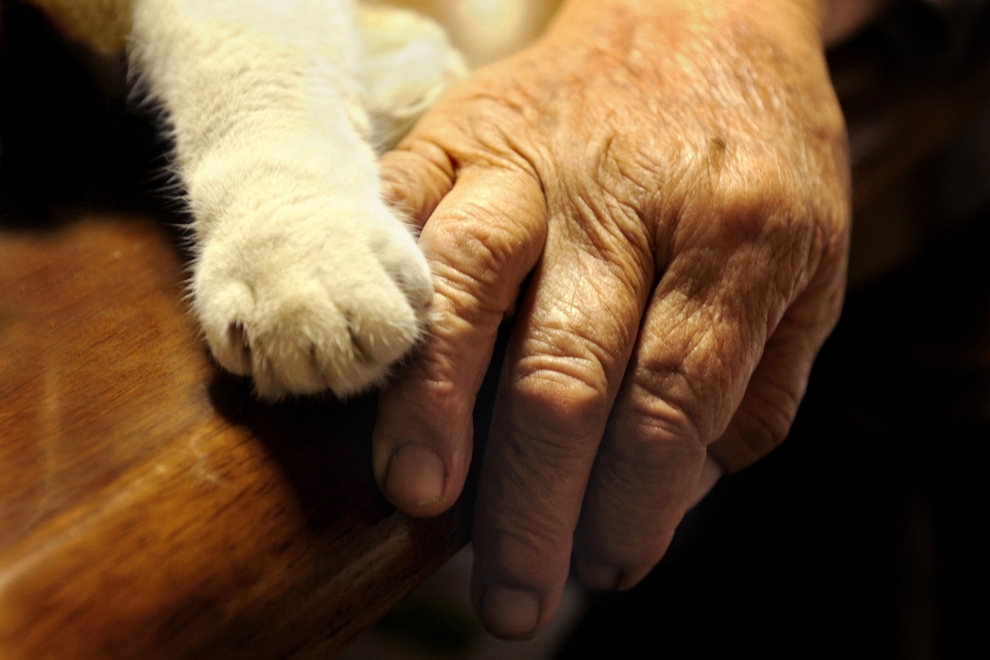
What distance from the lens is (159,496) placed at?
0.39m

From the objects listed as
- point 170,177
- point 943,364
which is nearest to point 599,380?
point 170,177

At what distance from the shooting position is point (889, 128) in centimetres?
94

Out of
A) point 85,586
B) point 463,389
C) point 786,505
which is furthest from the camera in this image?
point 786,505

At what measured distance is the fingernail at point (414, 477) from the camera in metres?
0.46

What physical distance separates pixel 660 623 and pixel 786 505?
309 mm

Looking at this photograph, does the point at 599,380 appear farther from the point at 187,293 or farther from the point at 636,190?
the point at 187,293

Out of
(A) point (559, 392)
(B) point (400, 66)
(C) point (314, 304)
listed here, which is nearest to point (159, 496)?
(C) point (314, 304)

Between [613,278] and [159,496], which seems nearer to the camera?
[159,496]

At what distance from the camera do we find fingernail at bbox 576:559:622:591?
611 millimetres

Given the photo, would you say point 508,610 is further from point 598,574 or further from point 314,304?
point 314,304

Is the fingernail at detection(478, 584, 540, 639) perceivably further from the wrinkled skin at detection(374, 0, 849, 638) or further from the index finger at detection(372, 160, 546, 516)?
the index finger at detection(372, 160, 546, 516)

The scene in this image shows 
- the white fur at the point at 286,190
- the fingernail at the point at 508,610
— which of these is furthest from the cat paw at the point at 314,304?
the fingernail at the point at 508,610

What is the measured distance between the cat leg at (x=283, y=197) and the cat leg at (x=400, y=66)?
59 mm

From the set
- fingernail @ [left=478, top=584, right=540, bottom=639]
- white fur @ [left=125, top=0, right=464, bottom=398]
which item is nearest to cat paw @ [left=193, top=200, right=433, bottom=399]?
white fur @ [left=125, top=0, right=464, bottom=398]
